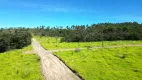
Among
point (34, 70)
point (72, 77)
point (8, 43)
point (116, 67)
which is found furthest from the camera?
point (8, 43)

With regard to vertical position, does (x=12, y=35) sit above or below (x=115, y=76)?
above

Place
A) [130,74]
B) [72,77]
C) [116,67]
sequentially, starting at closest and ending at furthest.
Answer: [72,77], [130,74], [116,67]

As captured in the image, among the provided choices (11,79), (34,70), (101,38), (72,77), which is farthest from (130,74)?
(101,38)

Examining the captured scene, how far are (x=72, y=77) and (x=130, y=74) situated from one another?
1048cm

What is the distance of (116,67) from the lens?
39938 millimetres

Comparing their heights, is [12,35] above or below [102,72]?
above

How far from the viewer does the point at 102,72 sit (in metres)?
35.3

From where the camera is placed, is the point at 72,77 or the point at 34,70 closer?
the point at 72,77

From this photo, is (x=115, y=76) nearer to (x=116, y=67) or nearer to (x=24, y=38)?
(x=116, y=67)

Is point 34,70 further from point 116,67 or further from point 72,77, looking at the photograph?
point 116,67

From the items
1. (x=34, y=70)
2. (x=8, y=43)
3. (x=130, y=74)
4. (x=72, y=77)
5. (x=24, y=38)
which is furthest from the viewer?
(x=24, y=38)

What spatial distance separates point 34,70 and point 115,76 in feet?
49.6

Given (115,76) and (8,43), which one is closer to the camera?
(115,76)

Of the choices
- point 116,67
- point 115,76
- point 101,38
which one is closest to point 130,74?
point 115,76
